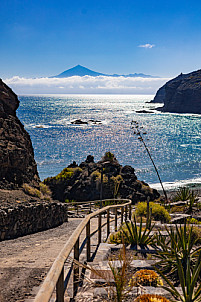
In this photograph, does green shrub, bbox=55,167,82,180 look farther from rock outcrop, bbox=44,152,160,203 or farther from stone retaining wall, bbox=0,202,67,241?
stone retaining wall, bbox=0,202,67,241

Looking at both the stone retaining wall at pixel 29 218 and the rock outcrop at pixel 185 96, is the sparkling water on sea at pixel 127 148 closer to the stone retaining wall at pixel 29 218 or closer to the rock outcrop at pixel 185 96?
the stone retaining wall at pixel 29 218

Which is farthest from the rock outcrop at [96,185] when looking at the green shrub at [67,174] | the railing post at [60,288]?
the railing post at [60,288]

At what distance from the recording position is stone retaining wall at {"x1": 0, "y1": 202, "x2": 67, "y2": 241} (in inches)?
407

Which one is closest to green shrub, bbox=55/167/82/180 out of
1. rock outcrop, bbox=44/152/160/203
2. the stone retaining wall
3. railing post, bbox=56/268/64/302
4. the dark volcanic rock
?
rock outcrop, bbox=44/152/160/203

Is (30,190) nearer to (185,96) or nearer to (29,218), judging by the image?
(29,218)

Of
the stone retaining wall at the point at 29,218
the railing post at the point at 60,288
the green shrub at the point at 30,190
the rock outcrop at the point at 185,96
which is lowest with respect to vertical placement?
the green shrub at the point at 30,190

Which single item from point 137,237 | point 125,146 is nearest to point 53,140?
point 125,146

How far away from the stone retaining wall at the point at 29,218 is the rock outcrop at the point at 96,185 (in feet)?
47.8

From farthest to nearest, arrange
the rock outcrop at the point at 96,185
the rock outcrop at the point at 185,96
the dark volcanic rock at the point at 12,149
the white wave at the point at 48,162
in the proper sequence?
the rock outcrop at the point at 185,96, the white wave at the point at 48,162, the rock outcrop at the point at 96,185, the dark volcanic rock at the point at 12,149

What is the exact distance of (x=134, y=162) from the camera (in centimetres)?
6175

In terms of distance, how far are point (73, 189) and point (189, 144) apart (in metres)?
58.4

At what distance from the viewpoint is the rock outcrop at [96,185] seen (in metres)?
30.0

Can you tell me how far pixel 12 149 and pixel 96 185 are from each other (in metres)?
11.8

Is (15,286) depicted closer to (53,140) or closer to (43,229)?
(43,229)
